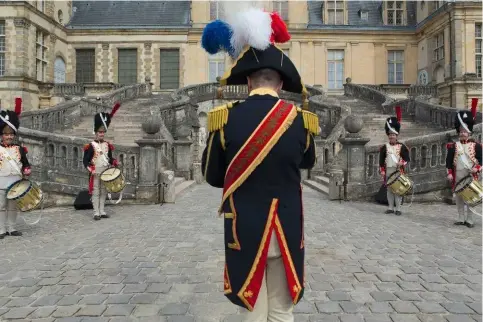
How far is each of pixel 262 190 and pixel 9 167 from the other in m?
5.61

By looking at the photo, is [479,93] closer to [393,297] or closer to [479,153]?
[479,153]

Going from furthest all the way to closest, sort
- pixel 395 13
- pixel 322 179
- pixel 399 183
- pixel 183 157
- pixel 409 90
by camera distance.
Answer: pixel 395 13, pixel 409 90, pixel 183 157, pixel 322 179, pixel 399 183

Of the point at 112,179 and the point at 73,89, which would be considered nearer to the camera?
the point at 112,179

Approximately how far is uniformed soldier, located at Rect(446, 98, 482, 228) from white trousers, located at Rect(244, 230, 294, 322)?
597 cm

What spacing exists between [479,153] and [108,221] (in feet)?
22.8

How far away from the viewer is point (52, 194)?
941cm

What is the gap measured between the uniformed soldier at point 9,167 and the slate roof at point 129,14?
26233 mm

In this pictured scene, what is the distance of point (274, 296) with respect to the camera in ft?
7.93

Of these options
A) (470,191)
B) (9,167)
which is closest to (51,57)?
(9,167)

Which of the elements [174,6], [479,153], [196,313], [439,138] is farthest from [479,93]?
[196,313]

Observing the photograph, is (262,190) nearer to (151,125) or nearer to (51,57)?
(151,125)

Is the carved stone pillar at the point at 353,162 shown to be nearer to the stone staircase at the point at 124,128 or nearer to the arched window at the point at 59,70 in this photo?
the stone staircase at the point at 124,128

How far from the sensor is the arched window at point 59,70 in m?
30.3

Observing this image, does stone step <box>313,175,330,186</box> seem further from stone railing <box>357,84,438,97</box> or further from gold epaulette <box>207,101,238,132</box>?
stone railing <box>357,84,438,97</box>
